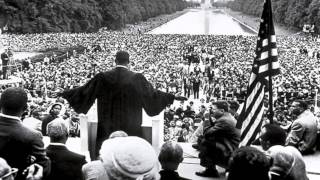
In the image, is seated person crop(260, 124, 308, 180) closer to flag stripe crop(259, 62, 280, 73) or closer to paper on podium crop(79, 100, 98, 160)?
flag stripe crop(259, 62, 280, 73)

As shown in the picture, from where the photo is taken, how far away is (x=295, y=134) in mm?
7105

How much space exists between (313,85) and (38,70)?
1601 cm

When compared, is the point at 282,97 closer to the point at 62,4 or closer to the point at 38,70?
the point at 38,70

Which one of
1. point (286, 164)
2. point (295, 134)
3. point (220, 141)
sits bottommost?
point (295, 134)

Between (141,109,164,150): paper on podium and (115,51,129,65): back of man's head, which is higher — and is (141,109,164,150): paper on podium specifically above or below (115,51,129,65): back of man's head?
below

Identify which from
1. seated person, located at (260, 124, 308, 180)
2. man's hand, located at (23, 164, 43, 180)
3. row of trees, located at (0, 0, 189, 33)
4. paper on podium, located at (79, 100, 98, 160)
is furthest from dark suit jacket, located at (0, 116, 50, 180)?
row of trees, located at (0, 0, 189, 33)

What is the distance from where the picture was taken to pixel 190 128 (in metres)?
14.2

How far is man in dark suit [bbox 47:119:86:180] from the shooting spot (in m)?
4.60

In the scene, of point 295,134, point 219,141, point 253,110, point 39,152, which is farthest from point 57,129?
point 295,134

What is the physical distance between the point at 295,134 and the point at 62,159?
3.65 meters

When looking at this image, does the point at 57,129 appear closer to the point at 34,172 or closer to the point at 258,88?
the point at 34,172

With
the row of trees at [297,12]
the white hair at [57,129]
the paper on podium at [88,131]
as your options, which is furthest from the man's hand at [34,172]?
the row of trees at [297,12]

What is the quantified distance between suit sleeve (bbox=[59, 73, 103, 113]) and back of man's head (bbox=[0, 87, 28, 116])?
6.52 ft

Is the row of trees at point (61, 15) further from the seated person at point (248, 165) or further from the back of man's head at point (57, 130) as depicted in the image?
the seated person at point (248, 165)
